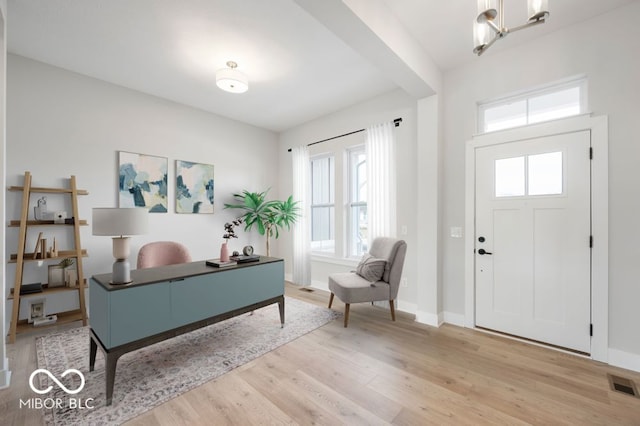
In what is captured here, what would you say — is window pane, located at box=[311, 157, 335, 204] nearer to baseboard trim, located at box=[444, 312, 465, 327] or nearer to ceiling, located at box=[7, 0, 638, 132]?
ceiling, located at box=[7, 0, 638, 132]

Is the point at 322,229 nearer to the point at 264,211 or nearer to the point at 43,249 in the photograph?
the point at 264,211

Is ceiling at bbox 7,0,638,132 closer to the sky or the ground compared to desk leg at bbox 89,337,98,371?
closer to the sky

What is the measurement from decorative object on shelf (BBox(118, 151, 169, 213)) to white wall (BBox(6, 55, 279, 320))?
0.09 meters

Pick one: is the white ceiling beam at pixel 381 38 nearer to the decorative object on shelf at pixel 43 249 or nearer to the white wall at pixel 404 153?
the white wall at pixel 404 153

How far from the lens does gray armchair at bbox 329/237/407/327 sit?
306cm

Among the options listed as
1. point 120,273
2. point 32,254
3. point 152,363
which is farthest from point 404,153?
point 32,254

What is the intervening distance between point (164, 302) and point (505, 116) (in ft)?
12.1

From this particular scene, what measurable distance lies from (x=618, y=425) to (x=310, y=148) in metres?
4.49

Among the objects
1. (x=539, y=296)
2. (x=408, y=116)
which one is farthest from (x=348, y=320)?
(x=408, y=116)

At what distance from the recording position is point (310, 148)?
15.8 feet

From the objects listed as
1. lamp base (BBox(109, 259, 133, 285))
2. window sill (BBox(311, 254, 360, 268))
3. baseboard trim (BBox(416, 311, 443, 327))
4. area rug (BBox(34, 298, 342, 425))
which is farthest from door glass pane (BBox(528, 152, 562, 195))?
lamp base (BBox(109, 259, 133, 285))

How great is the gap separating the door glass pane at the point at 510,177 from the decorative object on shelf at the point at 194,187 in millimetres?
4008

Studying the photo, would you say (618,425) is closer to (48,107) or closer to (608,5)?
(608,5)

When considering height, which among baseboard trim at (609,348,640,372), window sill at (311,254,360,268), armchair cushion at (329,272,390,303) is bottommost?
baseboard trim at (609,348,640,372)
